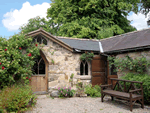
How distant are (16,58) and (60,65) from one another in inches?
99.3

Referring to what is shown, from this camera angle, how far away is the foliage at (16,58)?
21.5 feet

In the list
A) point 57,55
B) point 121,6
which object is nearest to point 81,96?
point 57,55

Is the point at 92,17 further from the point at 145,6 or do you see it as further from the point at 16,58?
the point at 16,58

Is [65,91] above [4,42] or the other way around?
the other way around

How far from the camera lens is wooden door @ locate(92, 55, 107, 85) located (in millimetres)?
9008

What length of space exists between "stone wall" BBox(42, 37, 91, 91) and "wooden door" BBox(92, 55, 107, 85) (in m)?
1.07

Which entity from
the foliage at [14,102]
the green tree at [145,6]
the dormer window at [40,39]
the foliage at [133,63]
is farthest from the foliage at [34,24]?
the foliage at [14,102]

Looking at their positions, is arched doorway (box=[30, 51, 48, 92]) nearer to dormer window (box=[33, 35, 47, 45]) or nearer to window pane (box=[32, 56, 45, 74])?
window pane (box=[32, 56, 45, 74])

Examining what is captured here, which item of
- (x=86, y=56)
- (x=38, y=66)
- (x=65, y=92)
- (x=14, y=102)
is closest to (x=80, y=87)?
(x=65, y=92)

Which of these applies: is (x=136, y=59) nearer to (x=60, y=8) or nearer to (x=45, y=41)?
(x=45, y=41)

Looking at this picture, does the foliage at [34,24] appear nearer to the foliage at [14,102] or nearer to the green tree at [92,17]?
the green tree at [92,17]

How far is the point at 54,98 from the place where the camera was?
7426 mm

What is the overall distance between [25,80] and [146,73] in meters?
6.13

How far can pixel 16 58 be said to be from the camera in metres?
6.88
